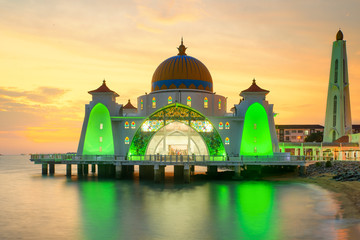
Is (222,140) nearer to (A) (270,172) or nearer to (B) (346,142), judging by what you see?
(A) (270,172)

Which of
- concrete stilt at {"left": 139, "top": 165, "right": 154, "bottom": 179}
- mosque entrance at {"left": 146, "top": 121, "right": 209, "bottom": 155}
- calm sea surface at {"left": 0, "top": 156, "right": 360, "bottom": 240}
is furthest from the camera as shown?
mosque entrance at {"left": 146, "top": 121, "right": 209, "bottom": 155}

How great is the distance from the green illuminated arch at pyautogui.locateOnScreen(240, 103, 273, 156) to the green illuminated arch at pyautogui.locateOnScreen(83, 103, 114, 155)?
15145mm

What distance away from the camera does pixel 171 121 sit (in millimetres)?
43781

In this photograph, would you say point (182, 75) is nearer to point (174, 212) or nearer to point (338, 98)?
point (174, 212)

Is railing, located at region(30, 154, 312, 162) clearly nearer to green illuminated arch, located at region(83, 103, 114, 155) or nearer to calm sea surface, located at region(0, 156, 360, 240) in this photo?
green illuminated arch, located at region(83, 103, 114, 155)

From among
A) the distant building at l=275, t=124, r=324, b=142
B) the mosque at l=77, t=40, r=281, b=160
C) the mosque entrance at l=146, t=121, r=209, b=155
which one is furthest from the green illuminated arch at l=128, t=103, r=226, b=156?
the distant building at l=275, t=124, r=324, b=142

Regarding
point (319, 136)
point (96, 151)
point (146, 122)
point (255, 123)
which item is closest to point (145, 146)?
point (146, 122)

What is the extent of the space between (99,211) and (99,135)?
66.6 ft

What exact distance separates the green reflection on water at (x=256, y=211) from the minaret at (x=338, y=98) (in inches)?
1281

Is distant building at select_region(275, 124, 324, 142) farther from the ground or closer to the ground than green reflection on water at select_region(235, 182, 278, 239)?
farther from the ground

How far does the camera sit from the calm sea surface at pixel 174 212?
18688 millimetres

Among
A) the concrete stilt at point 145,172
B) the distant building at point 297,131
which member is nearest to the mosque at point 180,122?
the concrete stilt at point 145,172

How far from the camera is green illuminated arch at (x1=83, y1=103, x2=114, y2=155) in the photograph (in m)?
43.7

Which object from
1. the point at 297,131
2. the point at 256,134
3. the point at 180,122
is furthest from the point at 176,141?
the point at 297,131
